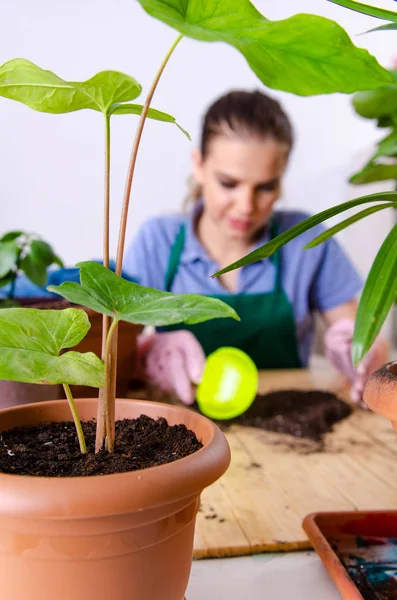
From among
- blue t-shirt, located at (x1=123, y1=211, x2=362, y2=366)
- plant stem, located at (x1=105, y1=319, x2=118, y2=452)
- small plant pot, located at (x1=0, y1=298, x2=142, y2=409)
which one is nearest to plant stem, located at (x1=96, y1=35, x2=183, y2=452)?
plant stem, located at (x1=105, y1=319, x2=118, y2=452)

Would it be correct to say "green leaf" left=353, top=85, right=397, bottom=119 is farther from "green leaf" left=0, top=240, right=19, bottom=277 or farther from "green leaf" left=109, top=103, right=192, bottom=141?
"green leaf" left=0, top=240, right=19, bottom=277

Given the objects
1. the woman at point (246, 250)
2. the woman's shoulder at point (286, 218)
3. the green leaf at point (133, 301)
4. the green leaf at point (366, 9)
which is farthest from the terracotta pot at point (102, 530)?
the woman's shoulder at point (286, 218)

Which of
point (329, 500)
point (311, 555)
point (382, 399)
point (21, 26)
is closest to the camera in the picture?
point (382, 399)

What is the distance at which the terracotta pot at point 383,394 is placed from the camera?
0.50m

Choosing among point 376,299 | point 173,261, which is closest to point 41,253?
point 376,299

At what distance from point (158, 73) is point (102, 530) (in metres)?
0.32

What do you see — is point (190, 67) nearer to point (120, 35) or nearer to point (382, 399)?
point (120, 35)

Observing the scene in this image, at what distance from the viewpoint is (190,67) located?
277cm

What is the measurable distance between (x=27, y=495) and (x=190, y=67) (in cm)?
273

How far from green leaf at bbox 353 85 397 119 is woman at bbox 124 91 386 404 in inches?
47.3

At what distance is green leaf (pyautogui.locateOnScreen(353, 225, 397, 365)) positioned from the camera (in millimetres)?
456

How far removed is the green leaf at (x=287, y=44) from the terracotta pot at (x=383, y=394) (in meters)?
0.26

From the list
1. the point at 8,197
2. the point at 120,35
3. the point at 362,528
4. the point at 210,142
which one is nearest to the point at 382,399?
the point at 362,528

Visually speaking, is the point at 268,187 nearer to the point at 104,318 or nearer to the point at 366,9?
the point at 366,9
